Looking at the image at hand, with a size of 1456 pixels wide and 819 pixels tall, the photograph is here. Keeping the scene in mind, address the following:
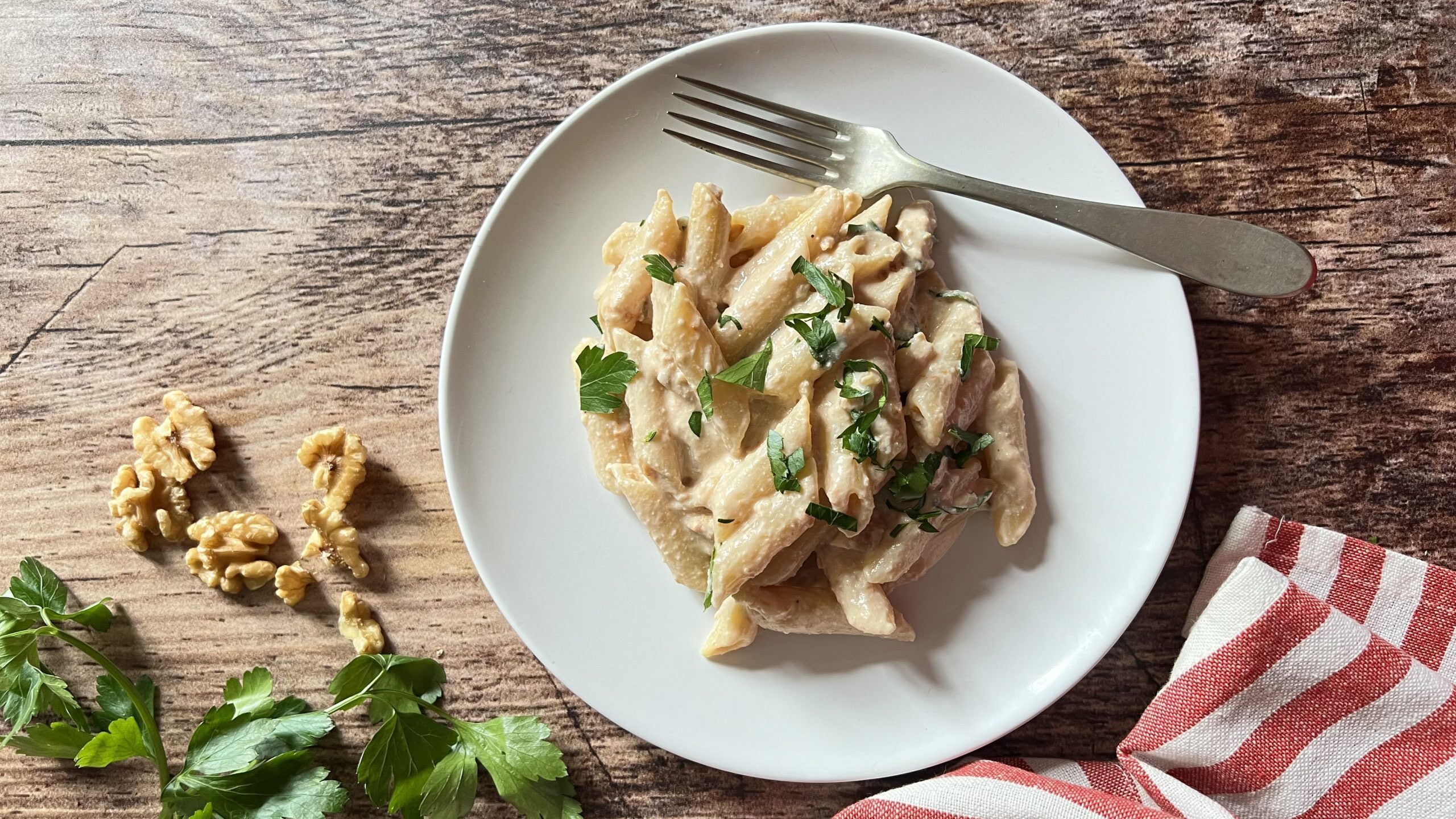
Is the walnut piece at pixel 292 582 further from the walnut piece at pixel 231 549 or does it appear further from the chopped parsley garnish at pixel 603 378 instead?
the chopped parsley garnish at pixel 603 378

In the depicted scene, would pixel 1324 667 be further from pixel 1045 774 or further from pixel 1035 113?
pixel 1035 113

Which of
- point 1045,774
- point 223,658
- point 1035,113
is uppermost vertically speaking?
point 1035,113

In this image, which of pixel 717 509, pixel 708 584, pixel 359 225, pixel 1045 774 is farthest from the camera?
pixel 359 225

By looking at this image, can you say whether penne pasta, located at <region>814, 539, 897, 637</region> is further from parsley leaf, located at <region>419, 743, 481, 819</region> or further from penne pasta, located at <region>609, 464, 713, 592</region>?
parsley leaf, located at <region>419, 743, 481, 819</region>

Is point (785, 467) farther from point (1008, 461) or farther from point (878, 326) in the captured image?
point (1008, 461)

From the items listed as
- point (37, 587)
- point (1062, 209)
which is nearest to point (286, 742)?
point (37, 587)

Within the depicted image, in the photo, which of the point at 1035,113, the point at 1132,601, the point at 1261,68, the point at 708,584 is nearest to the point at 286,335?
the point at 708,584
